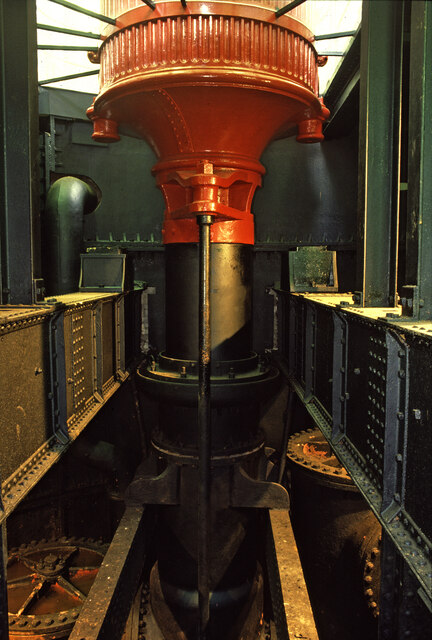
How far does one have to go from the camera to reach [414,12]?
2.37 metres

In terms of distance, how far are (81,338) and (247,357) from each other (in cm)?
171

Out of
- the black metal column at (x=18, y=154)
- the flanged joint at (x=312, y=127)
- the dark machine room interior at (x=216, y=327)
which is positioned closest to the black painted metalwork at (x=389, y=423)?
the dark machine room interior at (x=216, y=327)

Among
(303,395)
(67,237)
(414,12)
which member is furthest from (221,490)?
(414,12)

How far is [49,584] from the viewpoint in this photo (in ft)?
13.8

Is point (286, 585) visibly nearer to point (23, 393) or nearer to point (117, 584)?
point (117, 584)

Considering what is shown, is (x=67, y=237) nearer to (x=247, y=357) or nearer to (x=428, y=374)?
(x=247, y=357)

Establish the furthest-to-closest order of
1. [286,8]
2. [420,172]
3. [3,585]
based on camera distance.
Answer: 1. [286,8]
2. [420,172]
3. [3,585]

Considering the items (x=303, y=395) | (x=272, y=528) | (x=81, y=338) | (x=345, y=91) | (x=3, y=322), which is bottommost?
(x=272, y=528)

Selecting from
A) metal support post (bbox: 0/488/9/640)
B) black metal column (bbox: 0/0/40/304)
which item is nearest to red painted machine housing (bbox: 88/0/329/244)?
black metal column (bbox: 0/0/40/304)

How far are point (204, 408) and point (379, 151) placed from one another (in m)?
2.25

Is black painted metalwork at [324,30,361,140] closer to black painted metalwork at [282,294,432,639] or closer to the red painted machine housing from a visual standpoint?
the red painted machine housing

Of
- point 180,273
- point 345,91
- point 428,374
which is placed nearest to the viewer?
point 428,374

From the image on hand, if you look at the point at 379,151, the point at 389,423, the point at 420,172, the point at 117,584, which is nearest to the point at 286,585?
the point at 117,584

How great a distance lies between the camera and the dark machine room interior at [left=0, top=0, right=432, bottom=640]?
238cm
